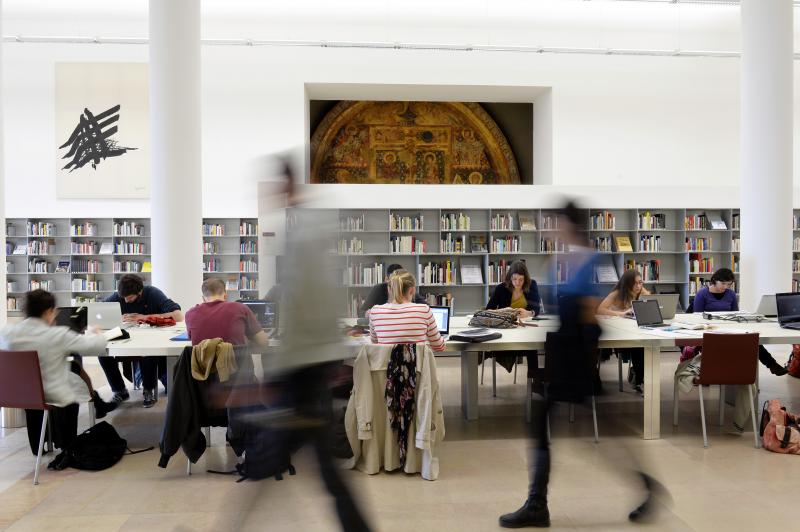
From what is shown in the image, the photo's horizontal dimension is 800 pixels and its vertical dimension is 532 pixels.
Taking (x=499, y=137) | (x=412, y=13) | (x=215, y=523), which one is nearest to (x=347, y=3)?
(x=412, y=13)

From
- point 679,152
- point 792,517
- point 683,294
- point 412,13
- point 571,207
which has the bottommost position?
point 792,517

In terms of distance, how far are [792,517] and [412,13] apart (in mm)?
8928

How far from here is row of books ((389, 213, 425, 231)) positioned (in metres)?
9.77

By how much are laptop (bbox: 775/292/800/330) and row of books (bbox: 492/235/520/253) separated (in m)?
4.82

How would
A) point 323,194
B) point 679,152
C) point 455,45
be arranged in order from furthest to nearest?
point 679,152, point 455,45, point 323,194

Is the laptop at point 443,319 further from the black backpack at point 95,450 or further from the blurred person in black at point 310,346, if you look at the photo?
the blurred person in black at point 310,346

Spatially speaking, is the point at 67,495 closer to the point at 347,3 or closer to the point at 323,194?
the point at 323,194

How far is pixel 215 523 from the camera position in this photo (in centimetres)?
332

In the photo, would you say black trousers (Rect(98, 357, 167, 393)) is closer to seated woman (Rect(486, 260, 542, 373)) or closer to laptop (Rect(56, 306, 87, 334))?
laptop (Rect(56, 306, 87, 334))

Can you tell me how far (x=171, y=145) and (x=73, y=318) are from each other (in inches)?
108

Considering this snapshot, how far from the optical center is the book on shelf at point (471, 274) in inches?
385

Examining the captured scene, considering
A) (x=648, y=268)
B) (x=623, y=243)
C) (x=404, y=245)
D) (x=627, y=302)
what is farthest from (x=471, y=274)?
(x=627, y=302)

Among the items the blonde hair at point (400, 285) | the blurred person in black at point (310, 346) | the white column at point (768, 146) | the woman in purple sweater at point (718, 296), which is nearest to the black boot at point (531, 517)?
the blurred person in black at point (310, 346)

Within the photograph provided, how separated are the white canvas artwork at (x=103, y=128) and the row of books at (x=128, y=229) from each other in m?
0.45
